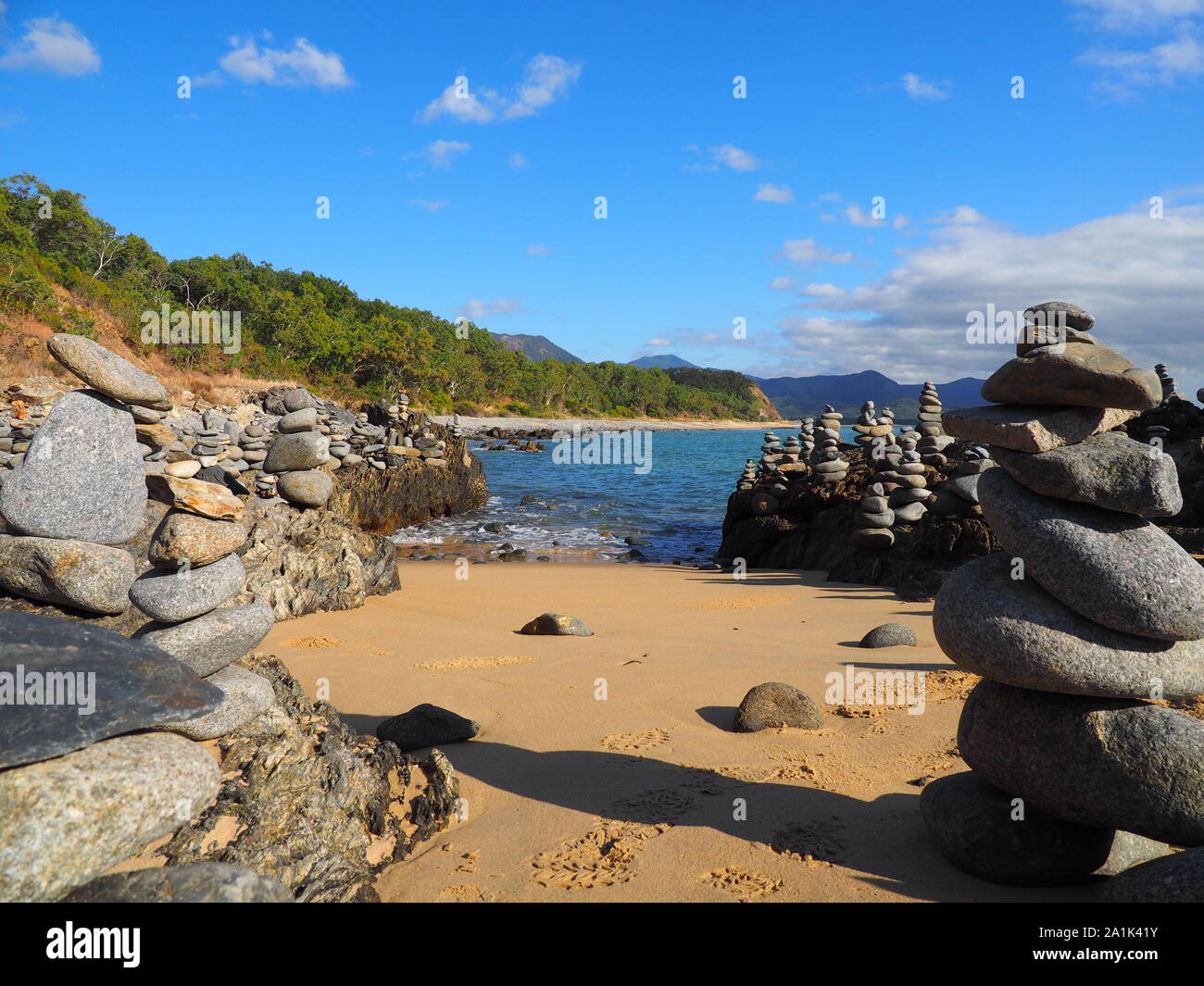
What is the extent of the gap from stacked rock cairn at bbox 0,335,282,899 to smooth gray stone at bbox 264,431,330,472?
5033mm

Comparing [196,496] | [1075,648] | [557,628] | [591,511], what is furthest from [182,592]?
[591,511]

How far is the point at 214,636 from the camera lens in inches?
218

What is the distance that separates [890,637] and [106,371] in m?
8.23

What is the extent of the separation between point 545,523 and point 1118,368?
23.0 meters

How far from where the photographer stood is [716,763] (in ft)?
18.7

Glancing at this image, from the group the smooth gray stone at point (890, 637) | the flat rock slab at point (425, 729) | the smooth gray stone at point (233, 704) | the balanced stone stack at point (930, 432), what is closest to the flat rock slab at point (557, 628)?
the smooth gray stone at point (890, 637)

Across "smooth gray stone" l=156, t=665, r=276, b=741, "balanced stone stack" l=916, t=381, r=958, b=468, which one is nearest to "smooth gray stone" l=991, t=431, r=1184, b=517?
"smooth gray stone" l=156, t=665, r=276, b=741

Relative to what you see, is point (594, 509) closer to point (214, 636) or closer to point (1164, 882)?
point (214, 636)

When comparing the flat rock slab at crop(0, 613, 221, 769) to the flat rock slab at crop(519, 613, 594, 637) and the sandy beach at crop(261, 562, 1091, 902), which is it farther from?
the flat rock slab at crop(519, 613, 594, 637)

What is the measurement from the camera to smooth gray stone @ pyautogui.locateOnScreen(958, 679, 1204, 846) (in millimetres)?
3715

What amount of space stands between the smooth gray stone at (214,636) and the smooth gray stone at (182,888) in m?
2.56

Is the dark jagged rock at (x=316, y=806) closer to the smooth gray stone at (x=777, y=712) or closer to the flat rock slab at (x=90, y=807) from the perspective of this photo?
the flat rock slab at (x=90, y=807)
